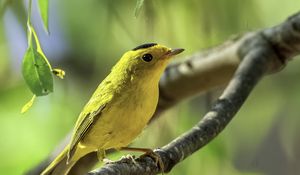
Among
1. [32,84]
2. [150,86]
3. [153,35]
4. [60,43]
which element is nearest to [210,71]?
[153,35]

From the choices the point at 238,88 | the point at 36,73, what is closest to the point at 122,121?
the point at 238,88

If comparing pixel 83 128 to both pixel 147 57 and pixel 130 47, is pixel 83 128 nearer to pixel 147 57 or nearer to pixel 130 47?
pixel 147 57

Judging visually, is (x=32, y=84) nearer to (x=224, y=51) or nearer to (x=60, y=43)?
(x=224, y=51)

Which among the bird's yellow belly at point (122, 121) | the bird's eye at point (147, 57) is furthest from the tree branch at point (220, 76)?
the bird's eye at point (147, 57)

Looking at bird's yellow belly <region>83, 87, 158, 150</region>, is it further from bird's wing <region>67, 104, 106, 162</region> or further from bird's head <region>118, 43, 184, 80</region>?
bird's head <region>118, 43, 184, 80</region>

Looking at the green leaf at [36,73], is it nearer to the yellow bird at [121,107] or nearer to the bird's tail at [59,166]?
the yellow bird at [121,107]
